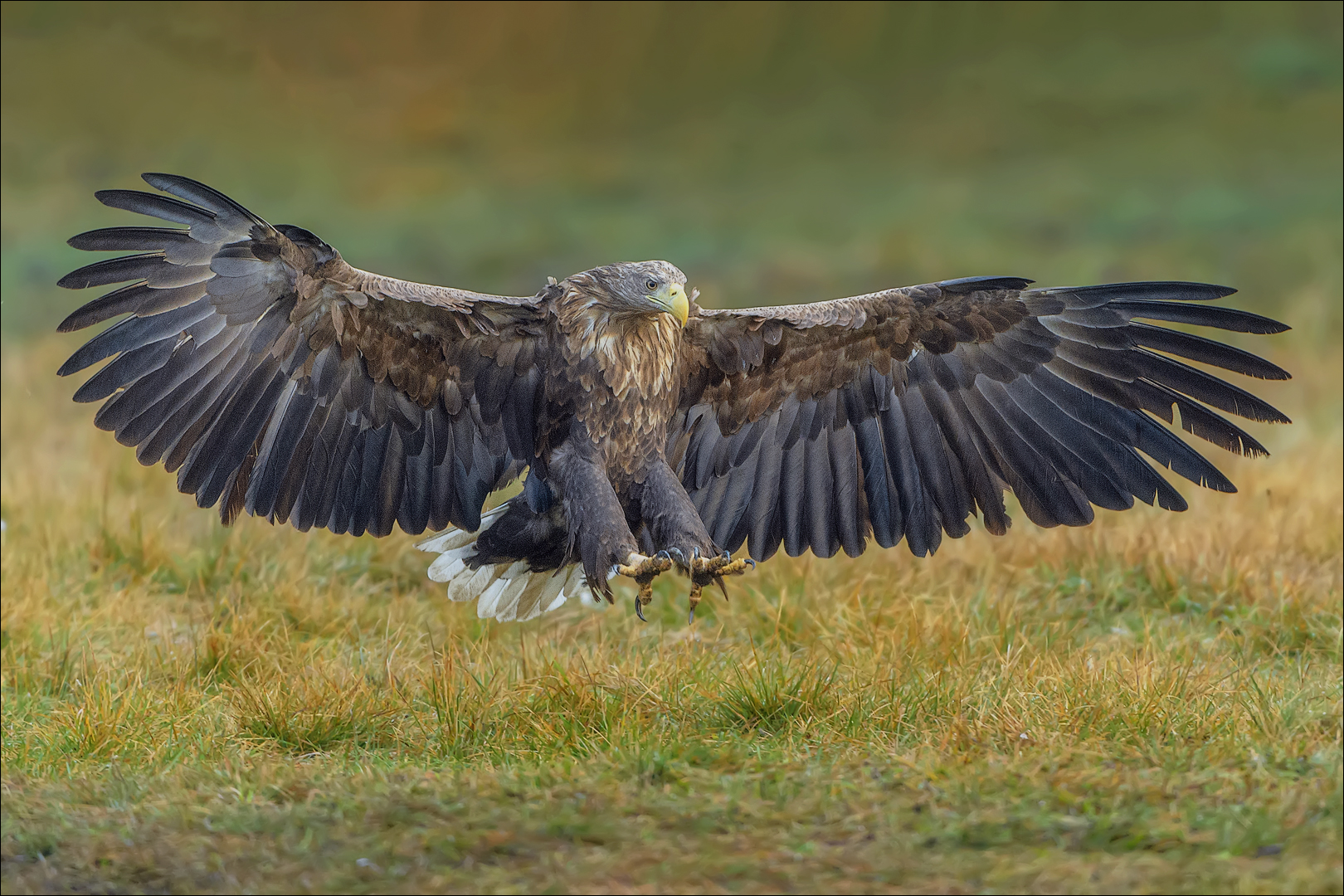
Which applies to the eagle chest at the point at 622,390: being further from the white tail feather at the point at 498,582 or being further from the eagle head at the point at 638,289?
the white tail feather at the point at 498,582

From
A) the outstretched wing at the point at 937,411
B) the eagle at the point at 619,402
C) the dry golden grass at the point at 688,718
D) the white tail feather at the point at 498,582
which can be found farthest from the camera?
the white tail feather at the point at 498,582

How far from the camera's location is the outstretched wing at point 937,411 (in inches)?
235

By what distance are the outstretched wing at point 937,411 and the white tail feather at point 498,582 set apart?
78cm

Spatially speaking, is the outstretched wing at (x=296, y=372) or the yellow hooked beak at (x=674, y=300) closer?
the outstretched wing at (x=296, y=372)

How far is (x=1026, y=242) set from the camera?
1961 centimetres

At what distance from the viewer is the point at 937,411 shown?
6.31 metres

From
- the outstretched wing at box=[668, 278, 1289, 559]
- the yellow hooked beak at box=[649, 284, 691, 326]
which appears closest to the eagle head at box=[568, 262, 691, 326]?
the yellow hooked beak at box=[649, 284, 691, 326]

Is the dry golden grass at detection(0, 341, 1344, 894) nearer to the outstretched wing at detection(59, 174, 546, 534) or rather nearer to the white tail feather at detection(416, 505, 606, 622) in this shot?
the white tail feather at detection(416, 505, 606, 622)

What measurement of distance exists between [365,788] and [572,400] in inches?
74.8

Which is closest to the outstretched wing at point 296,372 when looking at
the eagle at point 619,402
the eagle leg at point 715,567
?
the eagle at point 619,402

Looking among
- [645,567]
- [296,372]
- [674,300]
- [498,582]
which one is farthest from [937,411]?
[296,372]

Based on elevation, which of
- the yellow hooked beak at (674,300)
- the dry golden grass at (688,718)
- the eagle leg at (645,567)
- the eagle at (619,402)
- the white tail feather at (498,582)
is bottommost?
the dry golden grass at (688,718)

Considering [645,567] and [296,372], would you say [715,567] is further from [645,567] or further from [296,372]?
[296,372]

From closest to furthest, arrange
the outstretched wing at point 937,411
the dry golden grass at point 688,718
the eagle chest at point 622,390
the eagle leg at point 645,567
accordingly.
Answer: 1. the dry golden grass at point 688,718
2. the eagle leg at point 645,567
3. the eagle chest at point 622,390
4. the outstretched wing at point 937,411
